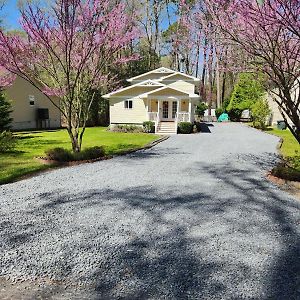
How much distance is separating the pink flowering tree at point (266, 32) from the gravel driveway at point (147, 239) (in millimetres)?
2893

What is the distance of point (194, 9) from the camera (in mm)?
7742

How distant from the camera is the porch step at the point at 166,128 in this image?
23117 mm

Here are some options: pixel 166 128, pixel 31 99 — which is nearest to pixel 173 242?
pixel 166 128

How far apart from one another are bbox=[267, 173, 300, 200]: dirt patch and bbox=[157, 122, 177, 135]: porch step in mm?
15360

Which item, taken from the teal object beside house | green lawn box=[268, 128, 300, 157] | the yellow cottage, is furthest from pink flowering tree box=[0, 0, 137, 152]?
the teal object beside house

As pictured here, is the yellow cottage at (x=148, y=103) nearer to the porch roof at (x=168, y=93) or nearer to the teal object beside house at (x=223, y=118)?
the porch roof at (x=168, y=93)

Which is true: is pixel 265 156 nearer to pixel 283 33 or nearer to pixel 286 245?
pixel 283 33

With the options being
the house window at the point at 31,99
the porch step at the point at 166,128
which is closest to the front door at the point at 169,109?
the porch step at the point at 166,128

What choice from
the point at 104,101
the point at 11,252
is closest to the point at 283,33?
the point at 11,252

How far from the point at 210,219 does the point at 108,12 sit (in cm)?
836

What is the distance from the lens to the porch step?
23.1 metres


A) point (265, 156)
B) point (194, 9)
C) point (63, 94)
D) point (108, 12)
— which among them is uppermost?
point (108, 12)

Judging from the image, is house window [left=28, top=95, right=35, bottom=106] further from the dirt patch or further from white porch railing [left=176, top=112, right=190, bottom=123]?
the dirt patch

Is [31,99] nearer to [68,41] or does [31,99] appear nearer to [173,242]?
[68,41]
